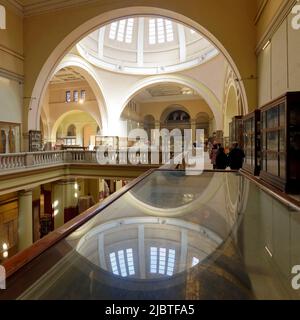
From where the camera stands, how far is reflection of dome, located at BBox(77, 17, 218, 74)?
1902 centimetres

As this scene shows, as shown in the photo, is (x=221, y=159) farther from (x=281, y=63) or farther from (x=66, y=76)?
(x=66, y=76)

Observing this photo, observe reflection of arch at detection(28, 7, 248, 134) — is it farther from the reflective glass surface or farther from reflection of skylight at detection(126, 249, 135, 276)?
reflection of skylight at detection(126, 249, 135, 276)

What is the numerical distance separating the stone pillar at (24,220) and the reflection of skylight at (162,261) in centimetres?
986

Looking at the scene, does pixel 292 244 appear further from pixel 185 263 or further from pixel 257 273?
pixel 185 263

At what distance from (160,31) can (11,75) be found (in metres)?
13.5

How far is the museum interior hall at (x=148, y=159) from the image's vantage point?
1727 millimetres

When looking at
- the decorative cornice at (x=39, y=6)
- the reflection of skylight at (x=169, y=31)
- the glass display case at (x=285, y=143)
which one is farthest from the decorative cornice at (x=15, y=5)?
the glass display case at (x=285, y=143)

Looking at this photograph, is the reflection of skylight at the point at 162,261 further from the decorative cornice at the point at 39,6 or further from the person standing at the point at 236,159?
the decorative cornice at the point at 39,6

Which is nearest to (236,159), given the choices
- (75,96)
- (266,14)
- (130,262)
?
(266,14)

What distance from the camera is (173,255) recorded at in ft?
6.63

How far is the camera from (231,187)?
4.76 m

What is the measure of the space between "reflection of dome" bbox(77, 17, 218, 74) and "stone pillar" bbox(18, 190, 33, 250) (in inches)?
466
